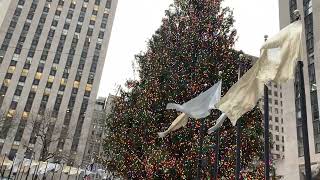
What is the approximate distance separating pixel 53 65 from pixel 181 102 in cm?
7023

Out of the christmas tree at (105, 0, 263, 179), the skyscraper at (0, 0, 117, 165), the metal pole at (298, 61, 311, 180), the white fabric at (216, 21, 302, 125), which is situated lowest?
the metal pole at (298, 61, 311, 180)

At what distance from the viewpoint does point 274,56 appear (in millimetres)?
7488

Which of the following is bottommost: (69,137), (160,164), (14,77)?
(160,164)

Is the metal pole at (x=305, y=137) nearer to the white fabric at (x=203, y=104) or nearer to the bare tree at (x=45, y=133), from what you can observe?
the white fabric at (x=203, y=104)

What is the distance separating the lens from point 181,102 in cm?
1998

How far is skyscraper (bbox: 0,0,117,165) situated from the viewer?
75.0 metres

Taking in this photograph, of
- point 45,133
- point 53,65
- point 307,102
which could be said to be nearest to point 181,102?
point 307,102

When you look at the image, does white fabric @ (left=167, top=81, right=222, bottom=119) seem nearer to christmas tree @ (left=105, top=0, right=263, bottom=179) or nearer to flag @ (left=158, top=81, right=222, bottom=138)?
flag @ (left=158, top=81, right=222, bottom=138)

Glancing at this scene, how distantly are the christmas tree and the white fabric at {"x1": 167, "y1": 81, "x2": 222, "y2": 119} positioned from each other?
5.63 metres

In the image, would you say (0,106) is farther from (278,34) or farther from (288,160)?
(278,34)

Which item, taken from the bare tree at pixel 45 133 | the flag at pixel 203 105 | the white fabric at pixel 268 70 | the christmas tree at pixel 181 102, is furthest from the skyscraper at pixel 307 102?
the bare tree at pixel 45 133

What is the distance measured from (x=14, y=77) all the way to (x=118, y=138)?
66181mm

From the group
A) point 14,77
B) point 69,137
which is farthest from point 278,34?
point 14,77

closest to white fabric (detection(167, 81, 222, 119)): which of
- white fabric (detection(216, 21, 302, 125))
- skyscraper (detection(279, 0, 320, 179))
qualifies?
white fabric (detection(216, 21, 302, 125))
